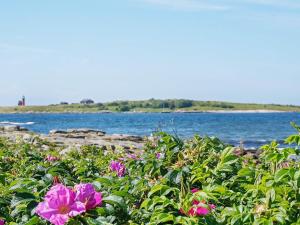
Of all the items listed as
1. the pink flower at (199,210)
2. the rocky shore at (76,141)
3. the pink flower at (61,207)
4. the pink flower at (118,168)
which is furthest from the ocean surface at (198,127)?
the pink flower at (61,207)

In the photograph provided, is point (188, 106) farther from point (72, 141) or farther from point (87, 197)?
A: point (87, 197)

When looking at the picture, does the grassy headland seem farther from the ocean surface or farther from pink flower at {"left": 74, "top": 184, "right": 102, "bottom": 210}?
pink flower at {"left": 74, "top": 184, "right": 102, "bottom": 210}

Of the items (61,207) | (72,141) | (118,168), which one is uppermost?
(61,207)

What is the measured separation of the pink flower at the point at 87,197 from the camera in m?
3.10

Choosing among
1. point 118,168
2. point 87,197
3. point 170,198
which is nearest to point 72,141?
point 118,168

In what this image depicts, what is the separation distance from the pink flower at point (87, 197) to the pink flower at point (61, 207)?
0.16 feet

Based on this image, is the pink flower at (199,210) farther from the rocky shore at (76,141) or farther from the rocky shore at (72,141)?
the rocky shore at (72,141)

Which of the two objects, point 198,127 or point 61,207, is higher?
point 61,207

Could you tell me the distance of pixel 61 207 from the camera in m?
3.02

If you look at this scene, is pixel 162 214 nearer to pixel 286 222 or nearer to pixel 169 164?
pixel 286 222

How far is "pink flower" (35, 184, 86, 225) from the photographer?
2.98 meters

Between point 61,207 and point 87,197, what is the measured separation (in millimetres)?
169

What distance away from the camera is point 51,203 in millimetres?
3037

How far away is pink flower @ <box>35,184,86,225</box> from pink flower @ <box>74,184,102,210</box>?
5 centimetres
